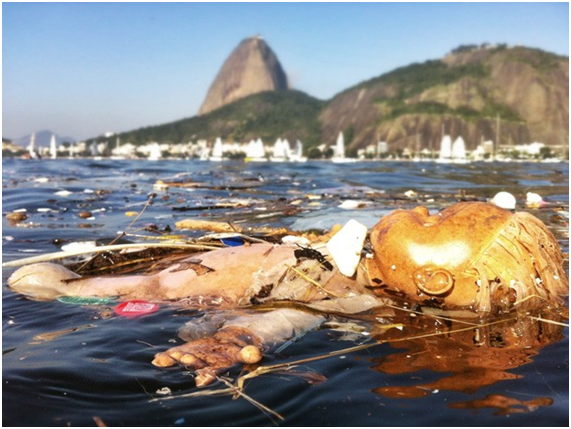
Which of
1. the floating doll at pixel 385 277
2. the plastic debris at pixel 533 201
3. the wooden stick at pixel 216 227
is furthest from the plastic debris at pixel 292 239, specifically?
the plastic debris at pixel 533 201

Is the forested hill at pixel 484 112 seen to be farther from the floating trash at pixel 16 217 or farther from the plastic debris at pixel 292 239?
the plastic debris at pixel 292 239

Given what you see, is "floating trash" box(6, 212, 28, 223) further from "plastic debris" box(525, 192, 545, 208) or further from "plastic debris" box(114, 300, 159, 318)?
"plastic debris" box(525, 192, 545, 208)

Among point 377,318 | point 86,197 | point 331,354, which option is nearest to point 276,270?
point 377,318

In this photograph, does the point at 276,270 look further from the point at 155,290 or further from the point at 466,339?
the point at 466,339

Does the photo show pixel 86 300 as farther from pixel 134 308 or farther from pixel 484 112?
pixel 484 112

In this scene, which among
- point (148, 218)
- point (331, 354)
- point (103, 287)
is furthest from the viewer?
point (148, 218)

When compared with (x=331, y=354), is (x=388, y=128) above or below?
above
